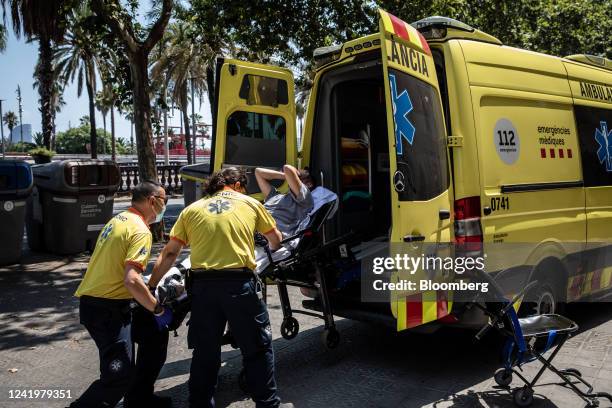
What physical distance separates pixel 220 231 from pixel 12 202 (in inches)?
247

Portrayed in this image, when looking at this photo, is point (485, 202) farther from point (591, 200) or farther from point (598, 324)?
point (598, 324)

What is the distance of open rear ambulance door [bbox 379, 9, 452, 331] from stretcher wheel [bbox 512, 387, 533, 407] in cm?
70

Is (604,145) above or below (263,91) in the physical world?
below

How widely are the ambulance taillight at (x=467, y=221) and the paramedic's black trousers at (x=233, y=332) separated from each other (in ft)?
5.11

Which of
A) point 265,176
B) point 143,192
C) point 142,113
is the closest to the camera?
point 143,192

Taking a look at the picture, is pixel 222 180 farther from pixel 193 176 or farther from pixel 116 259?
pixel 193 176

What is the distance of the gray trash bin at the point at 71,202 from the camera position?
31.0 ft

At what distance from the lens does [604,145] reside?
5867 millimetres

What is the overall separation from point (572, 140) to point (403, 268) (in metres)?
2.43

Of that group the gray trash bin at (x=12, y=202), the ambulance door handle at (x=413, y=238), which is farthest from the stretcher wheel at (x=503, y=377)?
the gray trash bin at (x=12, y=202)

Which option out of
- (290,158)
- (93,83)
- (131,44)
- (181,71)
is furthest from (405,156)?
(93,83)

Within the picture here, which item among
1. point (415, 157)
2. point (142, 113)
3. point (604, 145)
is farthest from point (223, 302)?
point (142, 113)

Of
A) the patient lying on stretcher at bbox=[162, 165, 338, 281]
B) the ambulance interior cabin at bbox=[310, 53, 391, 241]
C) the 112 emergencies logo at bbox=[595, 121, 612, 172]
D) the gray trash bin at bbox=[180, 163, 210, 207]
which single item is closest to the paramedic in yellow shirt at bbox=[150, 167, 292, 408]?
the patient lying on stretcher at bbox=[162, 165, 338, 281]

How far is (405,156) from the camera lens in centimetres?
403
